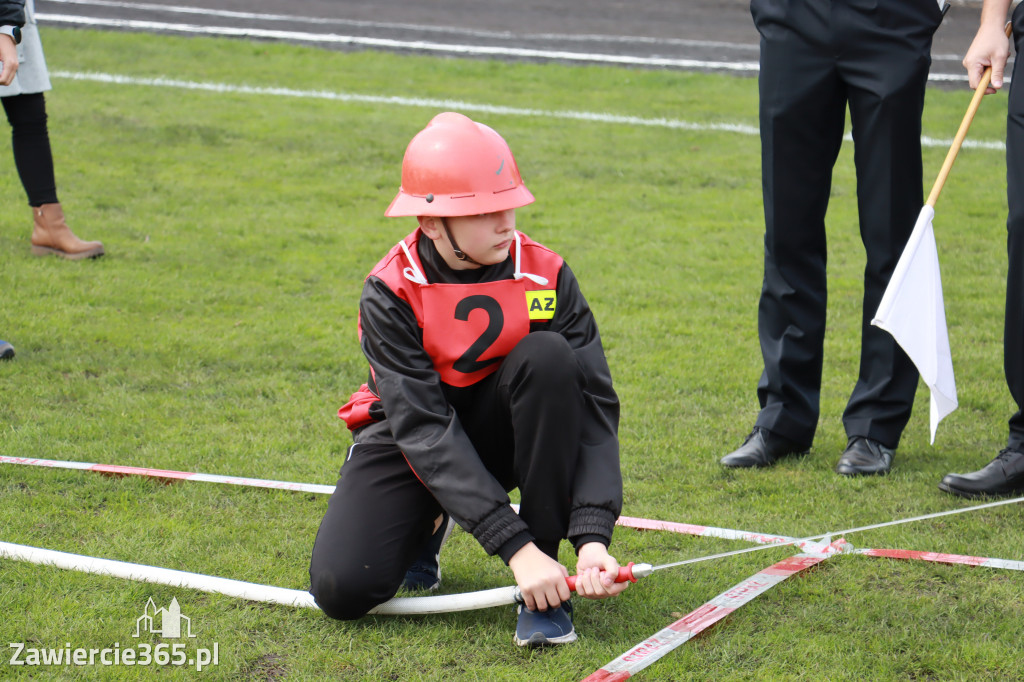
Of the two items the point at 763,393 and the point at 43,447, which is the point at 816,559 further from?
the point at 43,447

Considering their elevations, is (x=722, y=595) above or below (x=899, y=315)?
below

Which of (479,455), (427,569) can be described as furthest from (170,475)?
(479,455)

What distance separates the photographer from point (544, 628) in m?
2.79

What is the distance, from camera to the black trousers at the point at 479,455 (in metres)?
2.78

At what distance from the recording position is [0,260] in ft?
21.0

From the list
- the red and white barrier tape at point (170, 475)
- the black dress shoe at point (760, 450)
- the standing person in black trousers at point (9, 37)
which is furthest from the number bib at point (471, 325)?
the standing person in black trousers at point (9, 37)

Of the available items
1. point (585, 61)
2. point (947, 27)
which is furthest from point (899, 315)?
point (947, 27)

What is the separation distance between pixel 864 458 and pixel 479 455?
1.64m

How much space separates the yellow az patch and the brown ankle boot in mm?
4351

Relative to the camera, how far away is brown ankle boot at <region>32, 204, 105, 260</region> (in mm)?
6387

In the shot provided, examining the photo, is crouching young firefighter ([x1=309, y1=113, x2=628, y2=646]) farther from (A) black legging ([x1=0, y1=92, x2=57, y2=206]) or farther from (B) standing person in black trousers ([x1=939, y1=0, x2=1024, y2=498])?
(A) black legging ([x1=0, y1=92, x2=57, y2=206])

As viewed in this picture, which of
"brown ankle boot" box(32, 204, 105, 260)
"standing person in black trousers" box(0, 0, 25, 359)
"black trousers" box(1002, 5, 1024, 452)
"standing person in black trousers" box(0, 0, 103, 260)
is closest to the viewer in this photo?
"black trousers" box(1002, 5, 1024, 452)

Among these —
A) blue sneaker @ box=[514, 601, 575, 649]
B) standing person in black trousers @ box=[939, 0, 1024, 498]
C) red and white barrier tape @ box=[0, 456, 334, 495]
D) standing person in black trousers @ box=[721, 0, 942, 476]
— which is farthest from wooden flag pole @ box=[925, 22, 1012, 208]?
red and white barrier tape @ box=[0, 456, 334, 495]

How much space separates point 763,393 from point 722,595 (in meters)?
1.35
